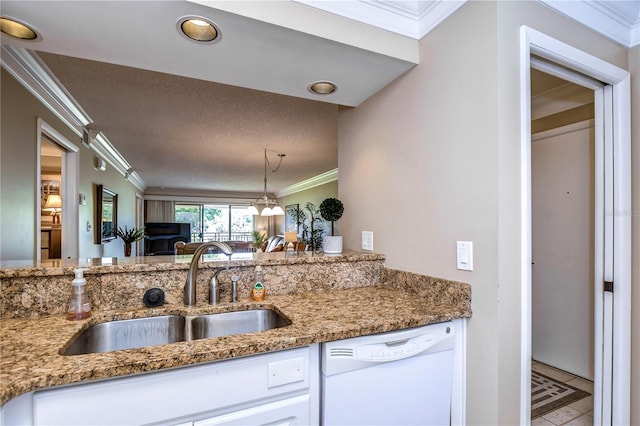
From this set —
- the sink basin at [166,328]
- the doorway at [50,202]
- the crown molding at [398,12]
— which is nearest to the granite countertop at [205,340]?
the sink basin at [166,328]

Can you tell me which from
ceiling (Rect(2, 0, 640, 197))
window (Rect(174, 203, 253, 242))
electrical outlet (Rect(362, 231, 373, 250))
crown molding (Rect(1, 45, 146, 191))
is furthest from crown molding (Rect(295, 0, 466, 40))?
window (Rect(174, 203, 253, 242))

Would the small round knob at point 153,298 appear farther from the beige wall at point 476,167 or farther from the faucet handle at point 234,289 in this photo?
the beige wall at point 476,167

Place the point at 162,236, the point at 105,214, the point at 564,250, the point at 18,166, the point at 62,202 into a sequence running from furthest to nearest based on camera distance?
the point at 162,236, the point at 105,214, the point at 62,202, the point at 564,250, the point at 18,166

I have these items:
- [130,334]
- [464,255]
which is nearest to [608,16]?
[464,255]

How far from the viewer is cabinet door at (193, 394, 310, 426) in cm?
97

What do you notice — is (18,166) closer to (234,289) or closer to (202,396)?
(234,289)

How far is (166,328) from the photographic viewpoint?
4.42 feet

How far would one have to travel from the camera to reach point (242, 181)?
25.8ft

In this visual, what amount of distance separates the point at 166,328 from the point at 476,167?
1451 millimetres

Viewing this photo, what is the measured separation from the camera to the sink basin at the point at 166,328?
4.03ft

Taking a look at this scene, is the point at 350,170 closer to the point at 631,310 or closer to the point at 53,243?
the point at 631,310

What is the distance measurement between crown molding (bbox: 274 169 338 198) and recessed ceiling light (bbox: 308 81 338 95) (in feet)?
14.9

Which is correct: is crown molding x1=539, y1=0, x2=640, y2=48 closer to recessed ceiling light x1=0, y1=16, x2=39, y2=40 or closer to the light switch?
the light switch

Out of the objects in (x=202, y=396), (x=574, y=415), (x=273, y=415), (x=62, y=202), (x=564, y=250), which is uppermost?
(x=62, y=202)
